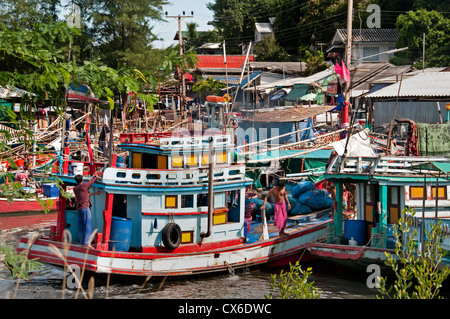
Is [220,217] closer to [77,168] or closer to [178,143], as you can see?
[178,143]

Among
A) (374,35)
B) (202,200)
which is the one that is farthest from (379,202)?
(374,35)

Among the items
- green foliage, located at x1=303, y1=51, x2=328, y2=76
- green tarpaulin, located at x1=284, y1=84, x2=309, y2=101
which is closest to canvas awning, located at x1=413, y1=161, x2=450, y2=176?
green tarpaulin, located at x1=284, y1=84, x2=309, y2=101

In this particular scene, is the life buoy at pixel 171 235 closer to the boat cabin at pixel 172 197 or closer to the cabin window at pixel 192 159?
the boat cabin at pixel 172 197

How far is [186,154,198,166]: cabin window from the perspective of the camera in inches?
583

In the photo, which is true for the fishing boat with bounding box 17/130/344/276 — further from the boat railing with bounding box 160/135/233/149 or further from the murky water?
the murky water

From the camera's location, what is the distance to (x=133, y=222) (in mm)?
14188

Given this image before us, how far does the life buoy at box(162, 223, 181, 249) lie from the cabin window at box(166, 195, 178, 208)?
448 mm

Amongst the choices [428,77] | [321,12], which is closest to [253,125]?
[428,77]

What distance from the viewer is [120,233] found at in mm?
13875

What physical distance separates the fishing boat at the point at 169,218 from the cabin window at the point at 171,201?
23mm

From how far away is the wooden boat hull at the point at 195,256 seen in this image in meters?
13.5

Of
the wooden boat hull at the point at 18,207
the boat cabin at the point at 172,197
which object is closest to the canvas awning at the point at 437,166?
the boat cabin at the point at 172,197

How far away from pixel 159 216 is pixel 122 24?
3181 cm
